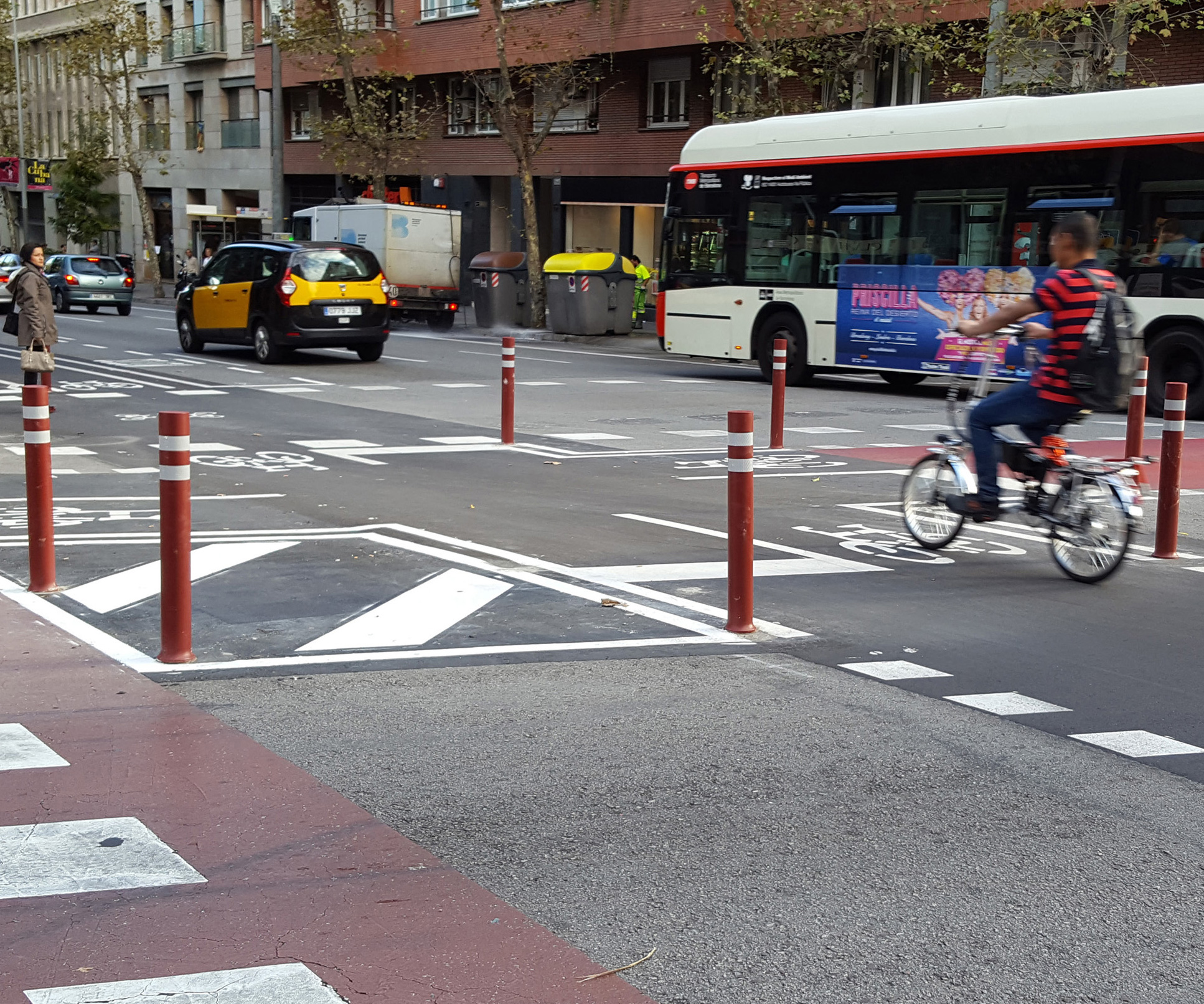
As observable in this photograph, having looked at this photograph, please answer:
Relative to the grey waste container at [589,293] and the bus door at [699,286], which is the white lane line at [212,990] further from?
the grey waste container at [589,293]

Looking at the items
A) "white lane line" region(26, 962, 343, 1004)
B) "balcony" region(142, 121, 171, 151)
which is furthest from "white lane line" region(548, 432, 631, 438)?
"balcony" region(142, 121, 171, 151)

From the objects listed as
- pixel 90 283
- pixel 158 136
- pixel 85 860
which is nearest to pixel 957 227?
pixel 85 860

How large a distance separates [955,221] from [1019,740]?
1503cm

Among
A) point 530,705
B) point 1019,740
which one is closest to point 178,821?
point 530,705

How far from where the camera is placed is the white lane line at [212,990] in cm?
344

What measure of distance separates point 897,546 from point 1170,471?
161 cm

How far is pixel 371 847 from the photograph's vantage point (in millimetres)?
4402

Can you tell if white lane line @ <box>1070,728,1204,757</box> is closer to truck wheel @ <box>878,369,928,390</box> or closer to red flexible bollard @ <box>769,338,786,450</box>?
red flexible bollard @ <box>769,338,786,450</box>

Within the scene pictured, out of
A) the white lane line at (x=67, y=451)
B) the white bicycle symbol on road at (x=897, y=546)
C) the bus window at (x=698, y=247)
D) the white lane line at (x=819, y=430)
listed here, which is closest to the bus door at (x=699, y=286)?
the bus window at (x=698, y=247)

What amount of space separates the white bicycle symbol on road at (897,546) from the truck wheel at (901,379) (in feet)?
37.8

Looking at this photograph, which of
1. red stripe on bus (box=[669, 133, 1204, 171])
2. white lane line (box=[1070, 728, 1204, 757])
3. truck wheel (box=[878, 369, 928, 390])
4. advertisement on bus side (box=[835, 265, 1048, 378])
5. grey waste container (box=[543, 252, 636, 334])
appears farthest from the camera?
grey waste container (box=[543, 252, 636, 334])

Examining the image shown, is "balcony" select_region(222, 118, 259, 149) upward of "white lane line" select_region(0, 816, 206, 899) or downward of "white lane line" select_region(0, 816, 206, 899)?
upward

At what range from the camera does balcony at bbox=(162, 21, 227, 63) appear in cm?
5844

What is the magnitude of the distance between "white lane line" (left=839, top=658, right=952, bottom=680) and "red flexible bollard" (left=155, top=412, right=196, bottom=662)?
9.01 ft
